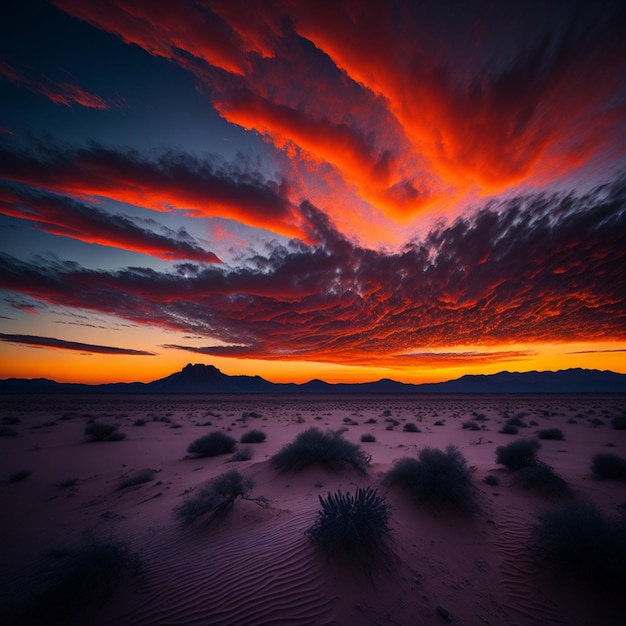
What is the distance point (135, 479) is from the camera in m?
9.58

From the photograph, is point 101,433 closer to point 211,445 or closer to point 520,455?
point 211,445

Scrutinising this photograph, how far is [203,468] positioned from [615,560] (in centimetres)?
1144

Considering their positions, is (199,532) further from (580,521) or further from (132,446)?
(132,446)

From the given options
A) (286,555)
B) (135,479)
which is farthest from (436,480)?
(135,479)

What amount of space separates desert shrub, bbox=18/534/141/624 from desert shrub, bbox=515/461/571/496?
9556mm

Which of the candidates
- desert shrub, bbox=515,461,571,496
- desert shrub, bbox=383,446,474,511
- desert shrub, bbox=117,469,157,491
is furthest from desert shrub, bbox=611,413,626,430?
desert shrub, bbox=117,469,157,491

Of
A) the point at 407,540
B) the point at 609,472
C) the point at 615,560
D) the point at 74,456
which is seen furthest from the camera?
the point at 74,456

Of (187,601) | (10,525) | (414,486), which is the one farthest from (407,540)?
(10,525)

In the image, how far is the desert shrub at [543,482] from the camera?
294 inches

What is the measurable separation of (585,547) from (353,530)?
12.4 feet

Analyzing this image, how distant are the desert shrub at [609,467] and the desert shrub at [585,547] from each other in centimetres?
502

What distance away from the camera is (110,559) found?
423cm

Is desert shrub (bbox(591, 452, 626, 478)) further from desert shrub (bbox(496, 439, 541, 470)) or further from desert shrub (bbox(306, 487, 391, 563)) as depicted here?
desert shrub (bbox(306, 487, 391, 563))

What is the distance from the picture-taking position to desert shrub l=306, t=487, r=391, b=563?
4.37m
